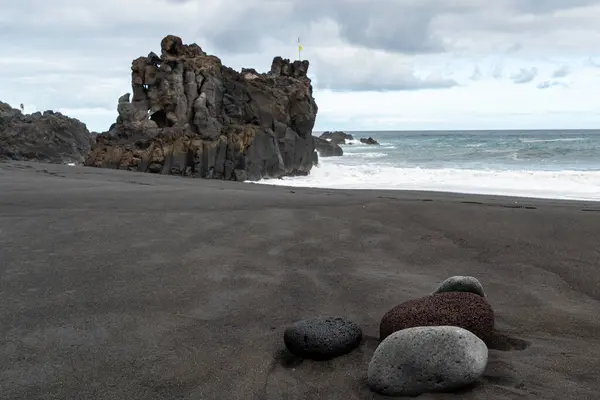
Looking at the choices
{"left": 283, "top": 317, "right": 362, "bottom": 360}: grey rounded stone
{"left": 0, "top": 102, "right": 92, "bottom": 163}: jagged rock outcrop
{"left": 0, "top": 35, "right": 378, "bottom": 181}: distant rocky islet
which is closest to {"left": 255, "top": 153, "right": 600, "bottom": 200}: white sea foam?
{"left": 0, "top": 35, "right": 378, "bottom": 181}: distant rocky islet

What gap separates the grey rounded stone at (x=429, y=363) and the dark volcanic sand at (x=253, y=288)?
0.08 metres

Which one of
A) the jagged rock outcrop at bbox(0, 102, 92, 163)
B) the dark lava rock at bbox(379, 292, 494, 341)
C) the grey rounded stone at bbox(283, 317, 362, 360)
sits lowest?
the grey rounded stone at bbox(283, 317, 362, 360)

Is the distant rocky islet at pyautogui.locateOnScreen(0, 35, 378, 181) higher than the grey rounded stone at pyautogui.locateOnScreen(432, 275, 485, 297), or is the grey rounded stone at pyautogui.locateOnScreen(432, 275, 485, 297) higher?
the distant rocky islet at pyautogui.locateOnScreen(0, 35, 378, 181)

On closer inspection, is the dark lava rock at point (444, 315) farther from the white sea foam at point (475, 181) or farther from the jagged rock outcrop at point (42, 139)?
the jagged rock outcrop at point (42, 139)

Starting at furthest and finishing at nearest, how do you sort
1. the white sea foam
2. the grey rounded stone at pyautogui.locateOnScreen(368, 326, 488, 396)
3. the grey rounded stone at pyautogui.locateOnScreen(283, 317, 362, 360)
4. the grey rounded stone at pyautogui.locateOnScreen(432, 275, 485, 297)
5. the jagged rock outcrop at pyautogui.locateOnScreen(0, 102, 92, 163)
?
the jagged rock outcrop at pyautogui.locateOnScreen(0, 102, 92, 163) → the white sea foam → the grey rounded stone at pyautogui.locateOnScreen(432, 275, 485, 297) → the grey rounded stone at pyautogui.locateOnScreen(283, 317, 362, 360) → the grey rounded stone at pyautogui.locateOnScreen(368, 326, 488, 396)

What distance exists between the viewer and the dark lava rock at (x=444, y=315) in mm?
2836

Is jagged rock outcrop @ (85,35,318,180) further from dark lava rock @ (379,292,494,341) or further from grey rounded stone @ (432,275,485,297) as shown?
dark lava rock @ (379,292,494,341)

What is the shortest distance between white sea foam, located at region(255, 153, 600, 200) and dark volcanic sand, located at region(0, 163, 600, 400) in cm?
1167

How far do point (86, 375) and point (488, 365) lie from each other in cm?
195

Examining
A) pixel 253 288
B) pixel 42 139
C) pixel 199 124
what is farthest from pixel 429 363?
Answer: pixel 42 139

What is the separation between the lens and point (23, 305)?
3506mm

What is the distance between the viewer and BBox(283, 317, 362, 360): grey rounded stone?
281cm

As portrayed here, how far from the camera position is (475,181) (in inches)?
876

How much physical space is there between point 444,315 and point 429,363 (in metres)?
0.58
